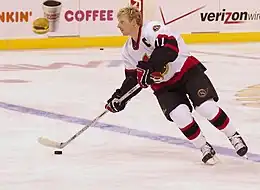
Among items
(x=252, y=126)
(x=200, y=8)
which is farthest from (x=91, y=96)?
(x=200, y=8)

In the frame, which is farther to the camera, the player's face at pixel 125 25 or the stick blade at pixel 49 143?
the stick blade at pixel 49 143

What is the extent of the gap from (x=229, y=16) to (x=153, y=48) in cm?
668

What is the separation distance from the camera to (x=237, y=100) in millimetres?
5840

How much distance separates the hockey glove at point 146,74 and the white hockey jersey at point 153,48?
41 mm

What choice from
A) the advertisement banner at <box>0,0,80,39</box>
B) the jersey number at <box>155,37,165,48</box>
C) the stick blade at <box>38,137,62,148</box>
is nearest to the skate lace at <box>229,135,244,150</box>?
the jersey number at <box>155,37,165,48</box>

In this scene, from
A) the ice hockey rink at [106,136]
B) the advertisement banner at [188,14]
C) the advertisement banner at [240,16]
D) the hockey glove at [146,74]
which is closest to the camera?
the ice hockey rink at [106,136]

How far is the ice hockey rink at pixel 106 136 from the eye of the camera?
3.39 meters

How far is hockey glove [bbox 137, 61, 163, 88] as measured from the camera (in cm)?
360

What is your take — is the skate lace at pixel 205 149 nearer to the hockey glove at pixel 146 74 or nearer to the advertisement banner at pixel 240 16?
the hockey glove at pixel 146 74

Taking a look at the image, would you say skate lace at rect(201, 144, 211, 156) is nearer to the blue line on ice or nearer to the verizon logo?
the blue line on ice

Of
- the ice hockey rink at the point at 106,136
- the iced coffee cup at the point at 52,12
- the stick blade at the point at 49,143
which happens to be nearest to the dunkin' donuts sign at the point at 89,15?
the iced coffee cup at the point at 52,12

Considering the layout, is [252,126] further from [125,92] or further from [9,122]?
[9,122]

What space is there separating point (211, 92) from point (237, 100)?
7.21ft

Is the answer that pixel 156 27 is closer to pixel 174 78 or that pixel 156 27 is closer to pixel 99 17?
pixel 174 78
